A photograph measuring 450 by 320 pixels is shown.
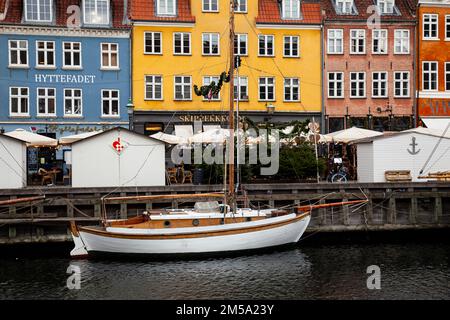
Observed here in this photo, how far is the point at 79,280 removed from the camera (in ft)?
65.2

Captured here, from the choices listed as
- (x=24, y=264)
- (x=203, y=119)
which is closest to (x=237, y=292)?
(x=24, y=264)

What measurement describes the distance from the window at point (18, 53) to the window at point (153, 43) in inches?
311

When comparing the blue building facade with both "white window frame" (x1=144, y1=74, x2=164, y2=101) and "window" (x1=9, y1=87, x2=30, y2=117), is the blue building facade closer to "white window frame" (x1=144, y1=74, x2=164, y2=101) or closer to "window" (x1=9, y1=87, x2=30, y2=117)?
"window" (x1=9, y1=87, x2=30, y2=117)

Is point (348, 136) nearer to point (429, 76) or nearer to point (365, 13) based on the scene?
point (429, 76)

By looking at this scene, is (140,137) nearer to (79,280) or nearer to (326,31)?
(79,280)

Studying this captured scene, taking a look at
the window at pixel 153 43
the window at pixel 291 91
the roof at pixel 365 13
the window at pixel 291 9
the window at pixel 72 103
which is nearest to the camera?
the window at pixel 72 103

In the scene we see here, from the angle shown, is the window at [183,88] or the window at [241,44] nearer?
the window at [183,88]

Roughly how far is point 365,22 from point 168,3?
46.3ft

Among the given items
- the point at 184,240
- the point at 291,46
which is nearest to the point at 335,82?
the point at 291,46

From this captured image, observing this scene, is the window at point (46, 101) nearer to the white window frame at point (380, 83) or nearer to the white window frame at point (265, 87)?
the white window frame at point (265, 87)

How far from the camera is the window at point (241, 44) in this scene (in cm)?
4261

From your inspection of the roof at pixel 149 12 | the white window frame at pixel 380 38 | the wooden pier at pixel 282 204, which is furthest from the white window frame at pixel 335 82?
the wooden pier at pixel 282 204

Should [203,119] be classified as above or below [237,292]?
above

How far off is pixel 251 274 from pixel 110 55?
24861 millimetres
